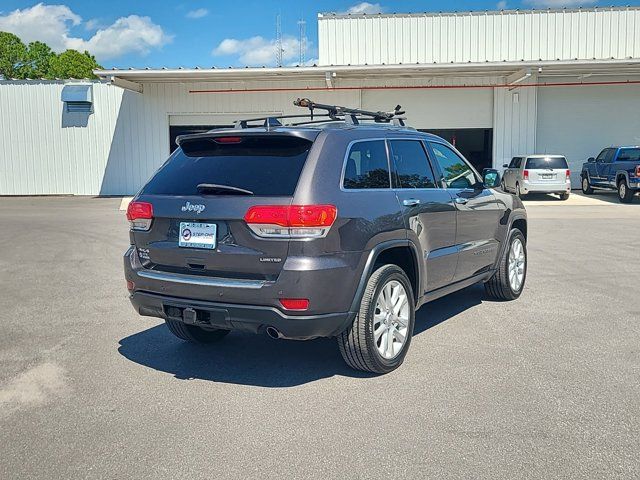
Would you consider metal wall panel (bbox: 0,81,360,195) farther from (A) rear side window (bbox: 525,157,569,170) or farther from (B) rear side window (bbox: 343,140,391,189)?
(B) rear side window (bbox: 343,140,391,189)

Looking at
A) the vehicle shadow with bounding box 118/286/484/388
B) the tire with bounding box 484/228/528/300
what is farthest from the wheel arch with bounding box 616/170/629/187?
the vehicle shadow with bounding box 118/286/484/388

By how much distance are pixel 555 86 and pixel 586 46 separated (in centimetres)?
196

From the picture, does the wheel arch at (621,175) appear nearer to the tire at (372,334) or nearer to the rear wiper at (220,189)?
the tire at (372,334)

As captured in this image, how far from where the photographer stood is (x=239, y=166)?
14.7ft

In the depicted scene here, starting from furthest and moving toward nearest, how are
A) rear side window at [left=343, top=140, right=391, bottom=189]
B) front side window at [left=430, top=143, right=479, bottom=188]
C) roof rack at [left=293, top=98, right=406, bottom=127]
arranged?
front side window at [left=430, top=143, right=479, bottom=188]
roof rack at [left=293, top=98, right=406, bottom=127]
rear side window at [left=343, top=140, right=391, bottom=189]

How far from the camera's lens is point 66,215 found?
57.5 feet

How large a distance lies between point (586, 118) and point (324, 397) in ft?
76.8

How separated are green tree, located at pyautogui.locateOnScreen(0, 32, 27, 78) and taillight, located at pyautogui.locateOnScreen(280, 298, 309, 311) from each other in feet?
228

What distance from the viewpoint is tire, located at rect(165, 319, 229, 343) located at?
536 cm

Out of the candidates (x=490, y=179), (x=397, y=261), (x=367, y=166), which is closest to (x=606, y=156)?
(x=490, y=179)

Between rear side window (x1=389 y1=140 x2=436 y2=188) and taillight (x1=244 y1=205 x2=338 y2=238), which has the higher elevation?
rear side window (x1=389 y1=140 x2=436 y2=188)

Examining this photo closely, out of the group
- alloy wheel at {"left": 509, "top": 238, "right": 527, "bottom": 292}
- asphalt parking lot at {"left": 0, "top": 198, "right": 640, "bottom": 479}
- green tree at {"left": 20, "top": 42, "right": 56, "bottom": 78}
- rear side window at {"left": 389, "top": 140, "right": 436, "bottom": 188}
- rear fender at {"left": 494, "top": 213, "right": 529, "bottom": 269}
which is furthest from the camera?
green tree at {"left": 20, "top": 42, "right": 56, "bottom": 78}

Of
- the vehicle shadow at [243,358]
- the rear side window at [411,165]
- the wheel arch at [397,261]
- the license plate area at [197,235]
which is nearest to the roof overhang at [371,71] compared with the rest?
the rear side window at [411,165]

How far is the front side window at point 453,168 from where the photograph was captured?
5.80 meters
